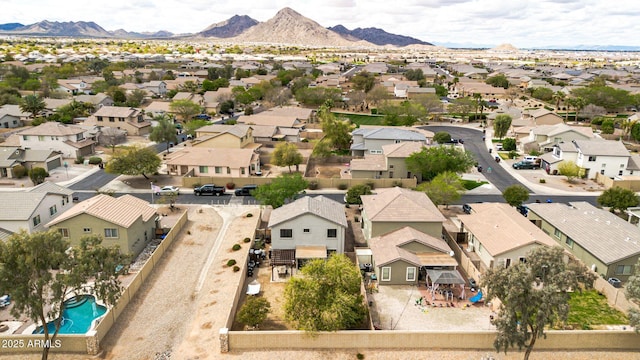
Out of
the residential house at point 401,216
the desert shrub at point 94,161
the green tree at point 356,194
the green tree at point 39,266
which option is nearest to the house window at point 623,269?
the residential house at point 401,216

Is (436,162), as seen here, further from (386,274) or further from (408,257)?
(386,274)

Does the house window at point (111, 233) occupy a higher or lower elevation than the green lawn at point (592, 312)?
higher

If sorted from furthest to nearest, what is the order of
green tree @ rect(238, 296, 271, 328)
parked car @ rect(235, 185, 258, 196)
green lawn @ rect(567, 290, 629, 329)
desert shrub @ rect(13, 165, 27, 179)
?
desert shrub @ rect(13, 165, 27, 179), parked car @ rect(235, 185, 258, 196), green lawn @ rect(567, 290, 629, 329), green tree @ rect(238, 296, 271, 328)

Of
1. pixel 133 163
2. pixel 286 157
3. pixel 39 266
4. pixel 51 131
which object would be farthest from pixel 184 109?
pixel 39 266

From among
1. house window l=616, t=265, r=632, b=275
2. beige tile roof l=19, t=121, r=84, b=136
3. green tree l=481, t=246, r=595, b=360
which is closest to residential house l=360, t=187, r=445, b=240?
house window l=616, t=265, r=632, b=275

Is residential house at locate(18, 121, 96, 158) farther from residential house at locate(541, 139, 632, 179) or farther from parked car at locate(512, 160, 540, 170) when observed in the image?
residential house at locate(541, 139, 632, 179)

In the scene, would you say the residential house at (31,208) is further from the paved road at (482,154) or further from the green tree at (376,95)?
the green tree at (376,95)
